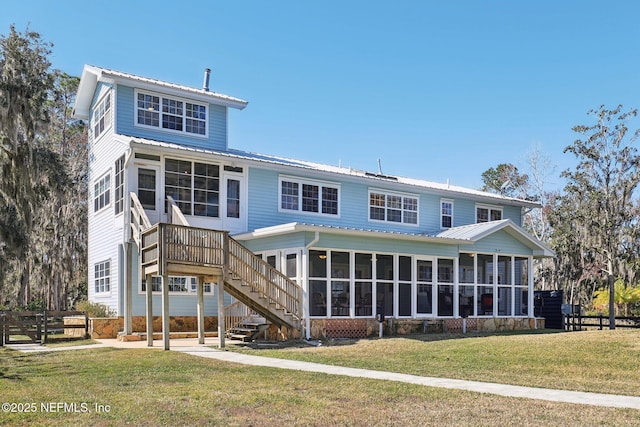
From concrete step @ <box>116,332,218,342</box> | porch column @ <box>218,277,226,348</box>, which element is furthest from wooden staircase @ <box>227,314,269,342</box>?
porch column @ <box>218,277,226,348</box>

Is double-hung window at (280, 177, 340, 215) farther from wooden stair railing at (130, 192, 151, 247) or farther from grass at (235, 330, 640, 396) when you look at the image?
grass at (235, 330, 640, 396)

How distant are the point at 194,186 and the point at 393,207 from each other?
27.9 feet

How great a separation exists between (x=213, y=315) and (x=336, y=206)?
6.03m

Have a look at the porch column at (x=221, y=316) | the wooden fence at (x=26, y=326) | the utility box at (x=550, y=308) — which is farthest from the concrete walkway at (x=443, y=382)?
the utility box at (x=550, y=308)

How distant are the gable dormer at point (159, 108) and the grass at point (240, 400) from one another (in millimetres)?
10673

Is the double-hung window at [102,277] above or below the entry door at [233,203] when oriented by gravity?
below

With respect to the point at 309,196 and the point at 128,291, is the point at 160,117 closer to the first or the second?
the point at 309,196

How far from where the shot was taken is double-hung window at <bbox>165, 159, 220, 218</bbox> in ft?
67.6

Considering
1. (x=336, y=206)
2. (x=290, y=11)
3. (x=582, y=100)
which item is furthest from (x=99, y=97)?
(x=582, y=100)

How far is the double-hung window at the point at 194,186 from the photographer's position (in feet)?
67.6

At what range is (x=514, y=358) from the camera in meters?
14.1

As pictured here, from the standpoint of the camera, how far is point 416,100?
31.1 metres

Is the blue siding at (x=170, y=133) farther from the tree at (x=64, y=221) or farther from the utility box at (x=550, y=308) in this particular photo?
the utility box at (x=550, y=308)

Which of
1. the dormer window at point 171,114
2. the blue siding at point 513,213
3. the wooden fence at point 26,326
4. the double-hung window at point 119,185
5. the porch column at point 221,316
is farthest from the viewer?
the blue siding at point 513,213
